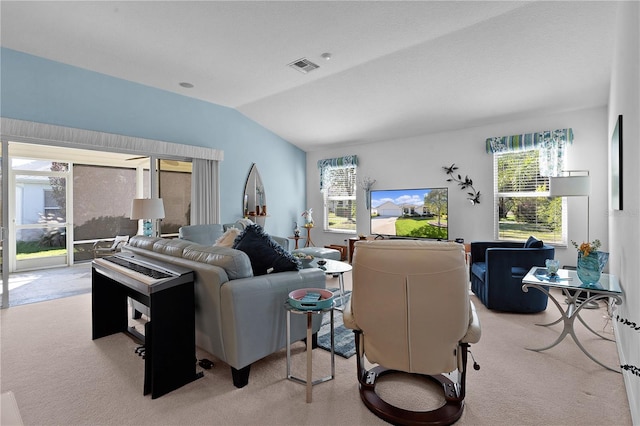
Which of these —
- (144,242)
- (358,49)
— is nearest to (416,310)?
(144,242)

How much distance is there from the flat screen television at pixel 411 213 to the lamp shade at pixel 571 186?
1627 millimetres

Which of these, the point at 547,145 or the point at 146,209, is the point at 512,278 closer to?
the point at 547,145

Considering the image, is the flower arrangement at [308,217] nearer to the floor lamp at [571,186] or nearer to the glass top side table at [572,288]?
the floor lamp at [571,186]

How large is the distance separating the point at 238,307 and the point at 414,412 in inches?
45.9

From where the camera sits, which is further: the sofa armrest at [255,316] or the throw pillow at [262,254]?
the throw pillow at [262,254]

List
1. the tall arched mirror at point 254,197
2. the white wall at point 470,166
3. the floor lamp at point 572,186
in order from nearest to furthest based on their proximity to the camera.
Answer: the floor lamp at point 572,186 → the white wall at point 470,166 → the tall arched mirror at point 254,197

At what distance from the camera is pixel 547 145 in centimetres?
442

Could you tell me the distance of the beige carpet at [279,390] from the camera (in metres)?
1.78

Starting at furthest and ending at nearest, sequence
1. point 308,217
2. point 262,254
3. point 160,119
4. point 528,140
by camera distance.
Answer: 1. point 308,217
2. point 160,119
3. point 528,140
4. point 262,254

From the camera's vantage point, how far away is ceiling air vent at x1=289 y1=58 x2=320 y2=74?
12.7ft

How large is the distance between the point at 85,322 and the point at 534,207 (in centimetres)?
579

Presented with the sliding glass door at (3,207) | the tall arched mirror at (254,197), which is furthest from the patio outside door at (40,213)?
the tall arched mirror at (254,197)

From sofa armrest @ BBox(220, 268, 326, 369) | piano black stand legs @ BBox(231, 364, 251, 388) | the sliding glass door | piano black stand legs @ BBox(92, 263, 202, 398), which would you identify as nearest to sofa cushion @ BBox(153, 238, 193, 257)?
piano black stand legs @ BBox(92, 263, 202, 398)

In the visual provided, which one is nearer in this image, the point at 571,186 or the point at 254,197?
the point at 571,186
